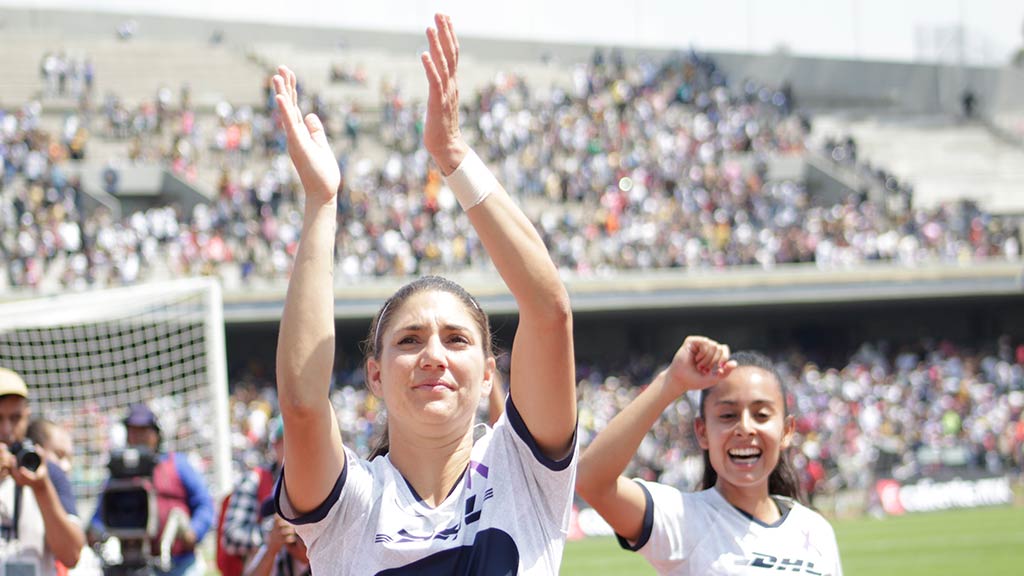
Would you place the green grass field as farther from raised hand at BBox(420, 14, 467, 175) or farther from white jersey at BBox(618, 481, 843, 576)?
raised hand at BBox(420, 14, 467, 175)

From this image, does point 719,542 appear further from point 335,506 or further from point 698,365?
point 335,506

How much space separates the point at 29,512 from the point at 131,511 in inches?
36.6

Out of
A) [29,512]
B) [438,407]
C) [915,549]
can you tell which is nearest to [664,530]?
[438,407]

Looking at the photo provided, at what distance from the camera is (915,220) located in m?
37.6

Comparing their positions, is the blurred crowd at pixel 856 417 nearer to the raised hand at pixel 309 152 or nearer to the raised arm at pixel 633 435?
the raised arm at pixel 633 435

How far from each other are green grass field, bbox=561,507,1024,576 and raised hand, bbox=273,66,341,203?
12.9m

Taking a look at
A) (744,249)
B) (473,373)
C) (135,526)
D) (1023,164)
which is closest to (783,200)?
(744,249)

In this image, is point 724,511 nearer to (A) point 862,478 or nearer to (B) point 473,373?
(B) point 473,373

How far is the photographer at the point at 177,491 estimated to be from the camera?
279 inches

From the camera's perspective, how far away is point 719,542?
4238 millimetres

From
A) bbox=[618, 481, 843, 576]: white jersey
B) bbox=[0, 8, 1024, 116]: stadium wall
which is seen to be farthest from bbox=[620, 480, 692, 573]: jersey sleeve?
bbox=[0, 8, 1024, 116]: stadium wall

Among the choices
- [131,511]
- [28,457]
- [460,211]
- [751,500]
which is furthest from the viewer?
[460,211]

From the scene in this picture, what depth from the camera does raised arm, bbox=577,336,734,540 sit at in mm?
3803

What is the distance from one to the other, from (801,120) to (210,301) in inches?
1406
